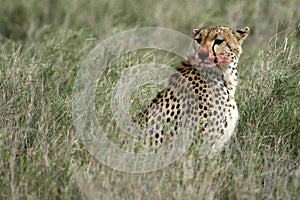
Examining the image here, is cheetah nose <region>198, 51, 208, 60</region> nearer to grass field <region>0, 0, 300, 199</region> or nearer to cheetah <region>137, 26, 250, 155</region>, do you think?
cheetah <region>137, 26, 250, 155</region>

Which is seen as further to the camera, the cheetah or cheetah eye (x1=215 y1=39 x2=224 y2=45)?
cheetah eye (x1=215 y1=39 x2=224 y2=45)

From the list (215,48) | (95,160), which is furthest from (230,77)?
(95,160)

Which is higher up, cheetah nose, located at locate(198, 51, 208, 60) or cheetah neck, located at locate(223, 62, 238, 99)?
cheetah nose, located at locate(198, 51, 208, 60)

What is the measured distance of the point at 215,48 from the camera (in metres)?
4.34

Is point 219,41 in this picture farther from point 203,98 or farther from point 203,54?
point 203,98

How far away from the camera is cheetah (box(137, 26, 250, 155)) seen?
13.5 ft

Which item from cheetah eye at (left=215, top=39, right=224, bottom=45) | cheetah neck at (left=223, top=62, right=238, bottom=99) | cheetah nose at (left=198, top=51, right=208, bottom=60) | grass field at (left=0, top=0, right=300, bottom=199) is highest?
cheetah eye at (left=215, top=39, right=224, bottom=45)

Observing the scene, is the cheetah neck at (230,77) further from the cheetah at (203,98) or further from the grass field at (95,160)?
the grass field at (95,160)

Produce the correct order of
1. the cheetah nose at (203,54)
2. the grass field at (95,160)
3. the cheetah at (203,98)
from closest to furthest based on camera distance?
the grass field at (95,160), the cheetah at (203,98), the cheetah nose at (203,54)

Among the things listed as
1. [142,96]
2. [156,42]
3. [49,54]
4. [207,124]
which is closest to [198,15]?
[156,42]

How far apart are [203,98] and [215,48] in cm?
32

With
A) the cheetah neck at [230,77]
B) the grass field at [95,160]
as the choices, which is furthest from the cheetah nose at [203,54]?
the grass field at [95,160]

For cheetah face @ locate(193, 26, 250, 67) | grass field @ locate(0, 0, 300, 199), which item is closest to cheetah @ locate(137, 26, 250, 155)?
cheetah face @ locate(193, 26, 250, 67)

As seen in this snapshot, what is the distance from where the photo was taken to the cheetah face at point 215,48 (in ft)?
14.2
